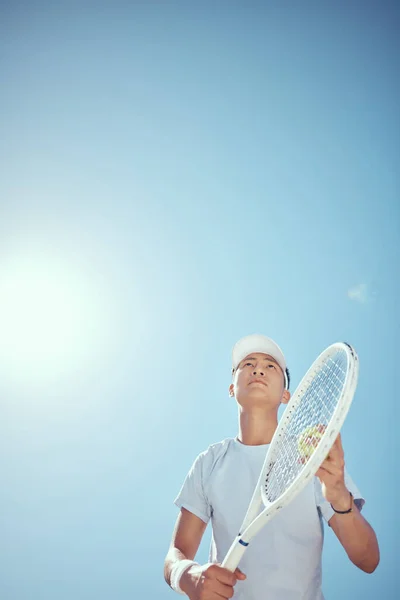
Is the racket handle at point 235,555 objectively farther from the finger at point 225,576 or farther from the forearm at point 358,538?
the forearm at point 358,538

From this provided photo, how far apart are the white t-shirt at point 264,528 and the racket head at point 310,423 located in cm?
31

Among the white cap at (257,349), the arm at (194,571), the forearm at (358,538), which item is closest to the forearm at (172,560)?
the arm at (194,571)

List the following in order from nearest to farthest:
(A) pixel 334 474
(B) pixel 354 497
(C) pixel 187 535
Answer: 1. (A) pixel 334 474
2. (B) pixel 354 497
3. (C) pixel 187 535

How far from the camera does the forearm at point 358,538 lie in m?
2.11

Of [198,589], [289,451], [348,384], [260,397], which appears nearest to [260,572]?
[198,589]

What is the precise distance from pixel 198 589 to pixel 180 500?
804mm

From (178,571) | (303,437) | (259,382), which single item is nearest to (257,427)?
(259,382)

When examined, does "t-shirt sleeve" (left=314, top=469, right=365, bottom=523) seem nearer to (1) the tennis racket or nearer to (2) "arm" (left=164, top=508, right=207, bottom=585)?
(1) the tennis racket


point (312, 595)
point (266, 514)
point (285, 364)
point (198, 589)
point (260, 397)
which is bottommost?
point (198, 589)

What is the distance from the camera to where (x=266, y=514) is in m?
2.04

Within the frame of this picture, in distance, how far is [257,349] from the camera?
10.6 ft

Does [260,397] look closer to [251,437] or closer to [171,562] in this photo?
[251,437]

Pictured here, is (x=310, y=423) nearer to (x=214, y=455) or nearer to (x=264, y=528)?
(x=264, y=528)

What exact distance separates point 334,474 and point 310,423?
0.50m
